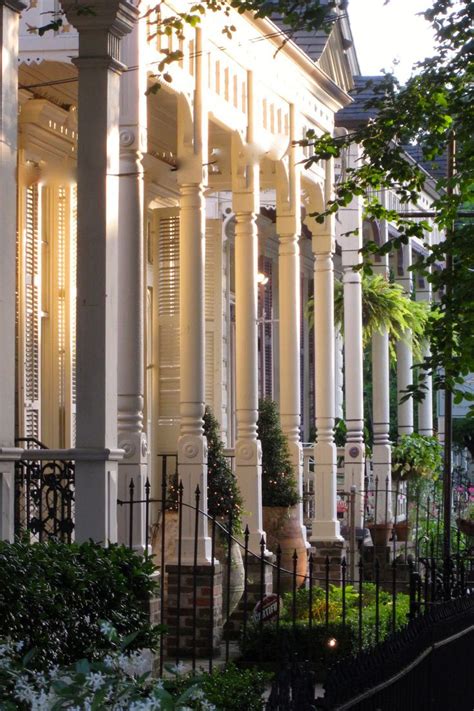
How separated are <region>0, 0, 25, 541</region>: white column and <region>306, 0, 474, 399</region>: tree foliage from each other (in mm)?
2989

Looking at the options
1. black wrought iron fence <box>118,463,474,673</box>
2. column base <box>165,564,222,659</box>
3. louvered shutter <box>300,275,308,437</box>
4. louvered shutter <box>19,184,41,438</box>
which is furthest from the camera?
louvered shutter <box>300,275,308,437</box>

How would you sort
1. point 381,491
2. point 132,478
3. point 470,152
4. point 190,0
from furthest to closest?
point 381,491 → point 190,0 → point 132,478 → point 470,152

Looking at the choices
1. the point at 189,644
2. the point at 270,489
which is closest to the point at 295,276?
the point at 270,489

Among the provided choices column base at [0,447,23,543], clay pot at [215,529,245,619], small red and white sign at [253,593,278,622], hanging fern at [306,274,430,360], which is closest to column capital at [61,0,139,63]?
column base at [0,447,23,543]

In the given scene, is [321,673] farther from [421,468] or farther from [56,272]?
[421,468]

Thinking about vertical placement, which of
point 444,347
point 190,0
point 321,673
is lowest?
point 321,673

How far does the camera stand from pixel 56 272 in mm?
15719

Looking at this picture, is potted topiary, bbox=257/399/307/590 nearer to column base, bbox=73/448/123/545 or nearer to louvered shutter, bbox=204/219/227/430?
louvered shutter, bbox=204/219/227/430

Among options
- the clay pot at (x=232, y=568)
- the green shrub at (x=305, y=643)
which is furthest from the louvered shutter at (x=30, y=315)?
the green shrub at (x=305, y=643)

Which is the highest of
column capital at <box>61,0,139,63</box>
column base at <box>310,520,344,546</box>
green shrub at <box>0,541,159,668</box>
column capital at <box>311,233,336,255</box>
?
column capital at <box>61,0,139,63</box>

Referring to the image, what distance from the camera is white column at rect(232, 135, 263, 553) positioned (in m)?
15.2

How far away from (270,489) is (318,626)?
12.2 ft

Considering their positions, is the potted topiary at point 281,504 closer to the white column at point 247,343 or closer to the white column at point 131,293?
the white column at point 247,343

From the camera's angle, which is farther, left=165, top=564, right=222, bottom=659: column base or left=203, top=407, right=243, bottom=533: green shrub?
left=203, top=407, right=243, bottom=533: green shrub
